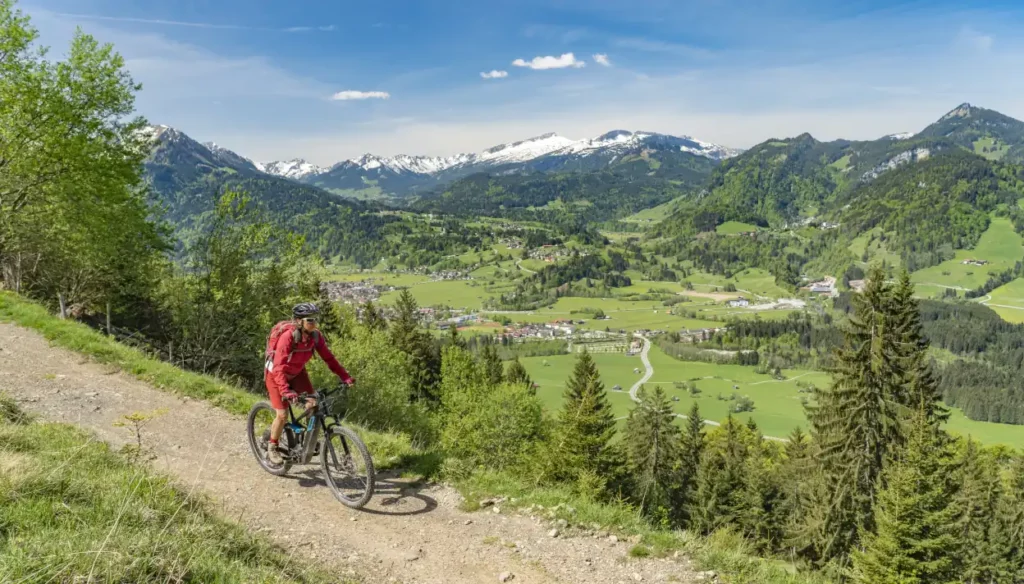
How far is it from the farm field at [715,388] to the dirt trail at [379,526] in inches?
3538

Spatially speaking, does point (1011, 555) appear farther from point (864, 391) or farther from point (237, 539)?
point (237, 539)

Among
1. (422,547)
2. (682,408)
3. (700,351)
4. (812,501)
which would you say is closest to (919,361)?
(812,501)

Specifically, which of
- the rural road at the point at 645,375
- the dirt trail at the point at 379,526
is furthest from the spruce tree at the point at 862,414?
the rural road at the point at 645,375

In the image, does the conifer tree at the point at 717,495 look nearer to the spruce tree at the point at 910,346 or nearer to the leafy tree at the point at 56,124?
the spruce tree at the point at 910,346

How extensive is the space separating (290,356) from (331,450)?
1786mm

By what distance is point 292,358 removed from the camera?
30.0ft

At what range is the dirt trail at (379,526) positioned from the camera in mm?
7410

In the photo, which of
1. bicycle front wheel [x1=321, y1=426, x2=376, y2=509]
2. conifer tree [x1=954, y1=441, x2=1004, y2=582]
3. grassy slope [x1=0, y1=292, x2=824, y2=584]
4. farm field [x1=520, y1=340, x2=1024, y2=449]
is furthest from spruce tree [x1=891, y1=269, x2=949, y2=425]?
farm field [x1=520, y1=340, x2=1024, y2=449]

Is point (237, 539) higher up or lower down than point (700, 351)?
higher up

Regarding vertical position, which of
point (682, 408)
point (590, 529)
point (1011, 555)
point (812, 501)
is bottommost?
point (682, 408)

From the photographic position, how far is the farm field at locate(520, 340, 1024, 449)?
360ft

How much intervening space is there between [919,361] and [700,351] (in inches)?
5615

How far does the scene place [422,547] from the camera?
25.8 feet

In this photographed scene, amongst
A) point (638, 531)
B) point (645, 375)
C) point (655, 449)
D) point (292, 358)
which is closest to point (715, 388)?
point (645, 375)
